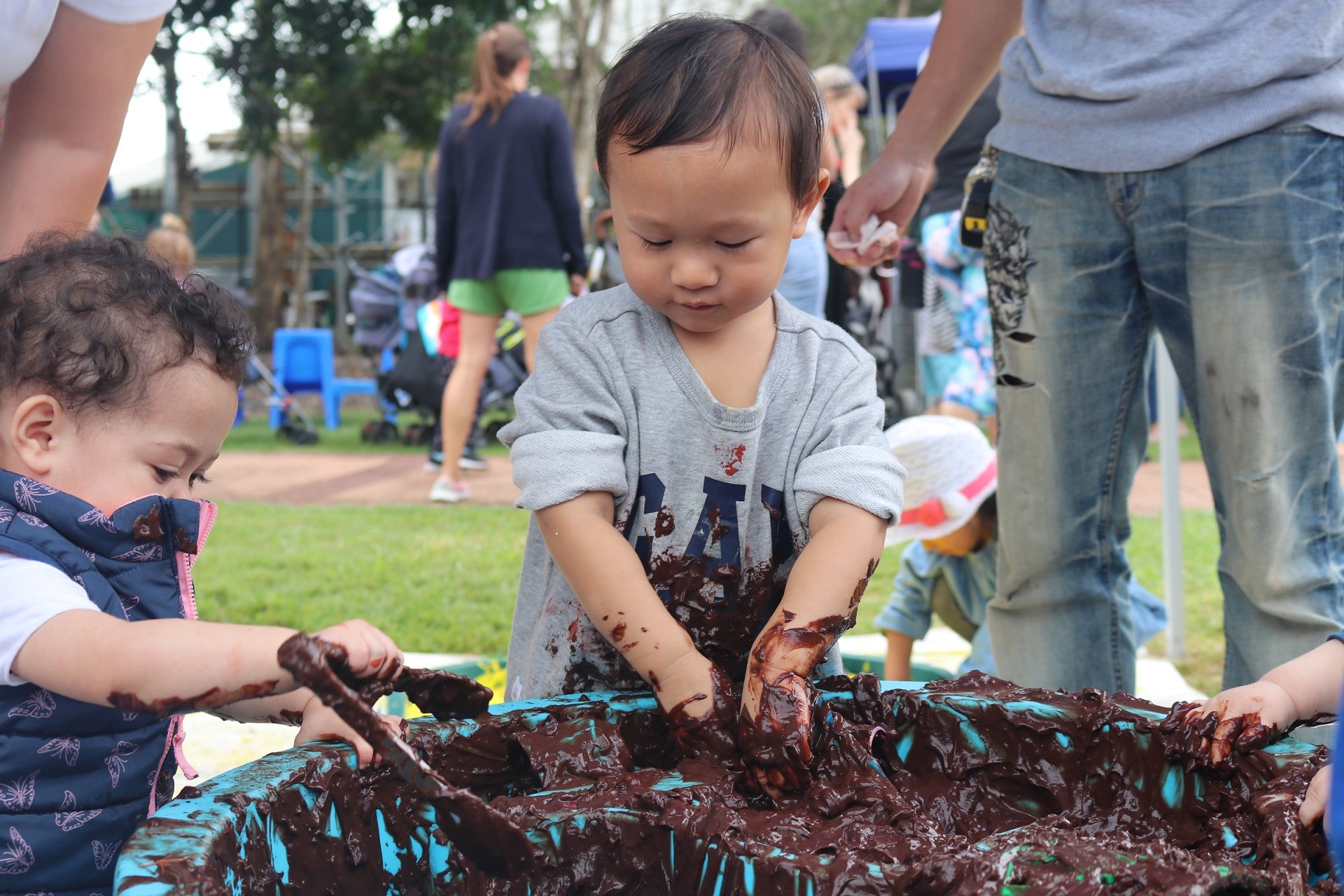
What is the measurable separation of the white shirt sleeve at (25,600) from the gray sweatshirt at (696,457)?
→ 527 millimetres

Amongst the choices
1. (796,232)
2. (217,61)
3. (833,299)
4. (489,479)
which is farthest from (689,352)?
(217,61)

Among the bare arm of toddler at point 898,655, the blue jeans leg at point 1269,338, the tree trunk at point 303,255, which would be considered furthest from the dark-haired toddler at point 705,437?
the tree trunk at point 303,255

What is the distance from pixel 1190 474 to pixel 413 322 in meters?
4.86

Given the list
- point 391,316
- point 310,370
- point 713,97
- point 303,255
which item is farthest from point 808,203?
point 303,255

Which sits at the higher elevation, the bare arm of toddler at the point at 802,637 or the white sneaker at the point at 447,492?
the bare arm of toddler at the point at 802,637

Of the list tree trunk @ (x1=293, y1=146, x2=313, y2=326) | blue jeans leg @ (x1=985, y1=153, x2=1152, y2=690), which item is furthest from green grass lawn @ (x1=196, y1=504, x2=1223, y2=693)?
tree trunk @ (x1=293, y1=146, x2=313, y2=326)

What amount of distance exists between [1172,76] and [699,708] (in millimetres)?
1038

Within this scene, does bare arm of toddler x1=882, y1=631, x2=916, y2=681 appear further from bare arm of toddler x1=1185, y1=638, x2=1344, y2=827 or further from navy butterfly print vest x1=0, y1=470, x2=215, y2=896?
navy butterfly print vest x1=0, y1=470, x2=215, y2=896

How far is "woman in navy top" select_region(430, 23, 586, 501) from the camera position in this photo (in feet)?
15.9

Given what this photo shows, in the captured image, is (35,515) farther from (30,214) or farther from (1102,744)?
(1102,744)

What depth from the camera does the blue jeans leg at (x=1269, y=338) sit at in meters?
1.62

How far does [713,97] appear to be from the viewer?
1.37 metres

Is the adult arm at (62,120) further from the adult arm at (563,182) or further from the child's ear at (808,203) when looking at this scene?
the adult arm at (563,182)

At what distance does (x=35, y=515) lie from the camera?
113 cm
